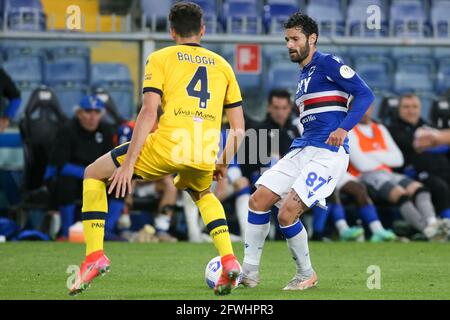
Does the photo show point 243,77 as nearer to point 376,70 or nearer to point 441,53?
point 376,70

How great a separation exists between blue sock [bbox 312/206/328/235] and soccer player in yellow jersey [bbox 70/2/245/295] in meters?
5.41

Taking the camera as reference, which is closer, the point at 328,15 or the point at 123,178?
the point at 123,178

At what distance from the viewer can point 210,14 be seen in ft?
49.9

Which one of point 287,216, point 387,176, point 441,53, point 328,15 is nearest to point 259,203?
point 287,216

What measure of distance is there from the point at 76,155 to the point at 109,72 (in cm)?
148

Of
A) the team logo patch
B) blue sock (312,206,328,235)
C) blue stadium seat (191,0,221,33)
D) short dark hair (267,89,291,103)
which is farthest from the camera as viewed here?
blue stadium seat (191,0,221,33)

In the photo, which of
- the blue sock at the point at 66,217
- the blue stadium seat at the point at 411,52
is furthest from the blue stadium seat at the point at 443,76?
the blue sock at the point at 66,217

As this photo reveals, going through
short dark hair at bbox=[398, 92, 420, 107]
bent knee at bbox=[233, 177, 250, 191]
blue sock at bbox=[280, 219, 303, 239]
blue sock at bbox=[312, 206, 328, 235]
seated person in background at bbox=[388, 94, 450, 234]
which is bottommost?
blue sock at bbox=[312, 206, 328, 235]

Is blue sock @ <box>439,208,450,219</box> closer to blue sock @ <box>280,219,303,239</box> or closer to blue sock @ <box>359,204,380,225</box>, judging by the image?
blue sock @ <box>359,204,380,225</box>

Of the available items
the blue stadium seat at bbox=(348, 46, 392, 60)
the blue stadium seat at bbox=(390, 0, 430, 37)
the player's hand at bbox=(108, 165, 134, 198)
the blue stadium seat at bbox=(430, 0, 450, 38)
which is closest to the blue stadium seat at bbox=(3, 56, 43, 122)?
the blue stadium seat at bbox=(348, 46, 392, 60)

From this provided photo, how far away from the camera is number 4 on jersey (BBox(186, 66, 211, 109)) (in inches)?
278

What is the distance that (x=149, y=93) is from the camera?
6945 millimetres

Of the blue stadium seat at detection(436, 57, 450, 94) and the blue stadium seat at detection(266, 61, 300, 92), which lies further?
the blue stadium seat at detection(436, 57, 450, 94)

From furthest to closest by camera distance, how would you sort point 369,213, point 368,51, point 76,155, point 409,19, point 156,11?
point 409,19, point 156,11, point 368,51, point 369,213, point 76,155
